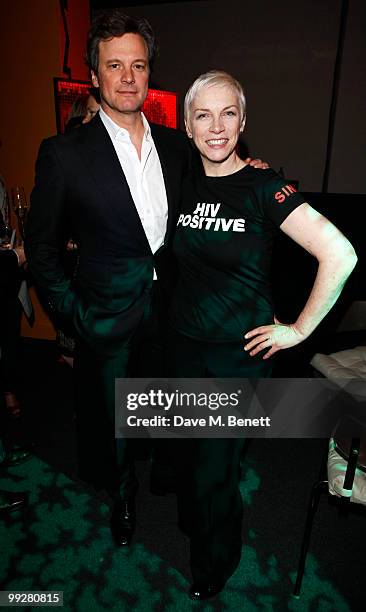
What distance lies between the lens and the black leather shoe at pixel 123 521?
198 cm

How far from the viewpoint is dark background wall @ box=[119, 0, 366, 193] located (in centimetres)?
456

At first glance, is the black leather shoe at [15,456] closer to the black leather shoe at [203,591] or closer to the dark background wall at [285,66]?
the black leather shoe at [203,591]

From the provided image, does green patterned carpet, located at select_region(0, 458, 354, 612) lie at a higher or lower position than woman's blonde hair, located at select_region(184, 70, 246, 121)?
lower

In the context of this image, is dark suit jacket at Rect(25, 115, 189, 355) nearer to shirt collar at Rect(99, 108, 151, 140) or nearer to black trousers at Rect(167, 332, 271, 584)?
shirt collar at Rect(99, 108, 151, 140)

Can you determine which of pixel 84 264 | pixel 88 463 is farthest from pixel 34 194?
pixel 88 463

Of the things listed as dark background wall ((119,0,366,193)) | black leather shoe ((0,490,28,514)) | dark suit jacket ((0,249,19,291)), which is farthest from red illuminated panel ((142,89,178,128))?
black leather shoe ((0,490,28,514))

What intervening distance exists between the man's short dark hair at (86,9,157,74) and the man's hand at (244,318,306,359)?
48.3 inches

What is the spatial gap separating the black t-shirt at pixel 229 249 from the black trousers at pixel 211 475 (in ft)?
0.24

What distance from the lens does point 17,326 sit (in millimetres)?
2930

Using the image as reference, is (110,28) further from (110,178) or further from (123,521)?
(123,521)

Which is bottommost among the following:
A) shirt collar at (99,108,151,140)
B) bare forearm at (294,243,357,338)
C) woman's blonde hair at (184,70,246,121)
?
bare forearm at (294,243,357,338)

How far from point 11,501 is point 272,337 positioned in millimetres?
1650

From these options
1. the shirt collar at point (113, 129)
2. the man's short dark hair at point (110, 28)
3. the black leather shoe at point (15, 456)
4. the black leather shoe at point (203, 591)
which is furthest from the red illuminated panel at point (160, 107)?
the black leather shoe at point (203, 591)

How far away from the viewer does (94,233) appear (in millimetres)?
1646
